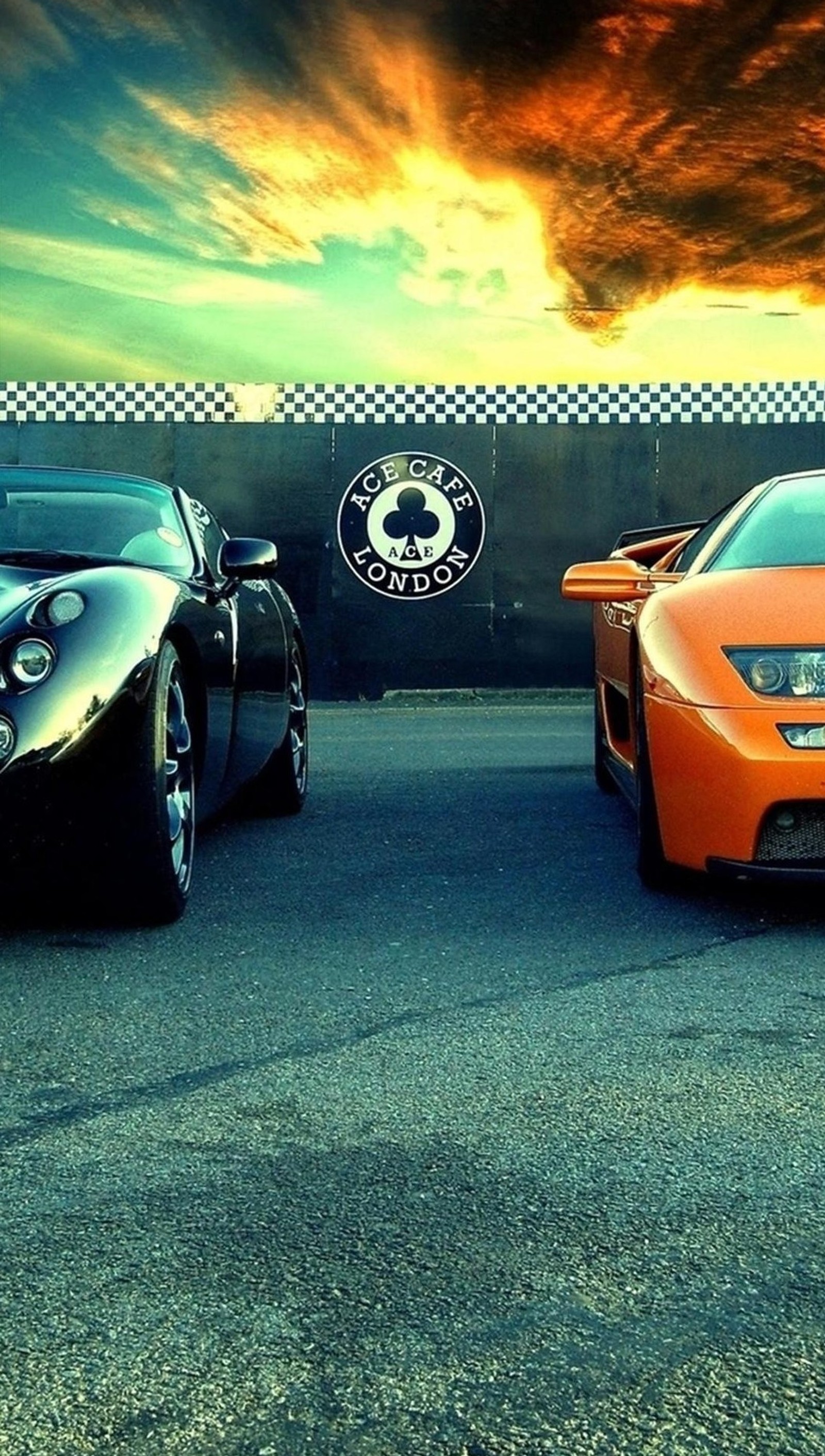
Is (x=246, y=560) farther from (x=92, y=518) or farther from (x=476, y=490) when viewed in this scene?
(x=476, y=490)

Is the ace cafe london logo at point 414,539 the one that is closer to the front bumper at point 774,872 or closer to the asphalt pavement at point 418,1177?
the asphalt pavement at point 418,1177

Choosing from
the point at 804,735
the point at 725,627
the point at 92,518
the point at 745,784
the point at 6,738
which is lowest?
the point at 745,784

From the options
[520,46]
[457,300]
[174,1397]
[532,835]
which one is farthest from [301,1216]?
[520,46]

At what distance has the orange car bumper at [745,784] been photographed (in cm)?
406

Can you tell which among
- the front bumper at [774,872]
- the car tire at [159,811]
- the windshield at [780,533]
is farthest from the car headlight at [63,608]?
the windshield at [780,533]

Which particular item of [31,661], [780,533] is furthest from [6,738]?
[780,533]

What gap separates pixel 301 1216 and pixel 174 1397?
529 mm

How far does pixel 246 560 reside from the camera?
512 centimetres

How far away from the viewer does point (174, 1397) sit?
1839 millimetres

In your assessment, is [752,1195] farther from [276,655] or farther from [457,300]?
[457,300]

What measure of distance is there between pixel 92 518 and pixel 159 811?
4.71 ft

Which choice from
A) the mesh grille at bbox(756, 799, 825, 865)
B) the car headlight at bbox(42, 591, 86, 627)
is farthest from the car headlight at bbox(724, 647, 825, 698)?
the car headlight at bbox(42, 591, 86, 627)

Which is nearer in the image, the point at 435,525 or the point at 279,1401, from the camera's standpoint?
the point at 279,1401

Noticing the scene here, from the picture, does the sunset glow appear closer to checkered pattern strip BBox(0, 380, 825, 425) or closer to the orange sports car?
checkered pattern strip BBox(0, 380, 825, 425)
